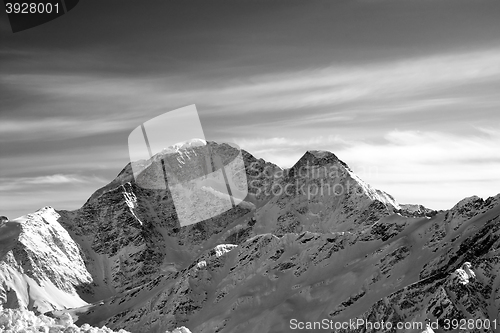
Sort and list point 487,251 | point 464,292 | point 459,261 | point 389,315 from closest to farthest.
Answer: point 464,292, point 389,315, point 487,251, point 459,261

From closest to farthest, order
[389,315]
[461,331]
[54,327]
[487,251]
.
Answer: [54,327], [461,331], [389,315], [487,251]

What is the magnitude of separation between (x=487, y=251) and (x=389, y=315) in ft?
117

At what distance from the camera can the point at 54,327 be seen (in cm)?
6962

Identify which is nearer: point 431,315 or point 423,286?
point 431,315

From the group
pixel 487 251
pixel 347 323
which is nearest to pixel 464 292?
pixel 487 251

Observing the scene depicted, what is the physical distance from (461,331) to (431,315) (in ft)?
27.7

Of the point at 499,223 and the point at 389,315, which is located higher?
the point at 499,223

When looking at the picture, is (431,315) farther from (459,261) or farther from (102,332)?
(102,332)

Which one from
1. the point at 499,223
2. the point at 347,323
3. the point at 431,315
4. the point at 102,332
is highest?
the point at 102,332

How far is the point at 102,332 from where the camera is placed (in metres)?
71.3

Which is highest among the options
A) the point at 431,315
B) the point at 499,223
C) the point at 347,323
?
the point at 499,223

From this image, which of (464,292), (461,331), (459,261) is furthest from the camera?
(459,261)

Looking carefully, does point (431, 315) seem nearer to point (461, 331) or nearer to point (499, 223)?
point (461, 331)

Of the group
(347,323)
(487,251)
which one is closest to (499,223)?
(487,251)
